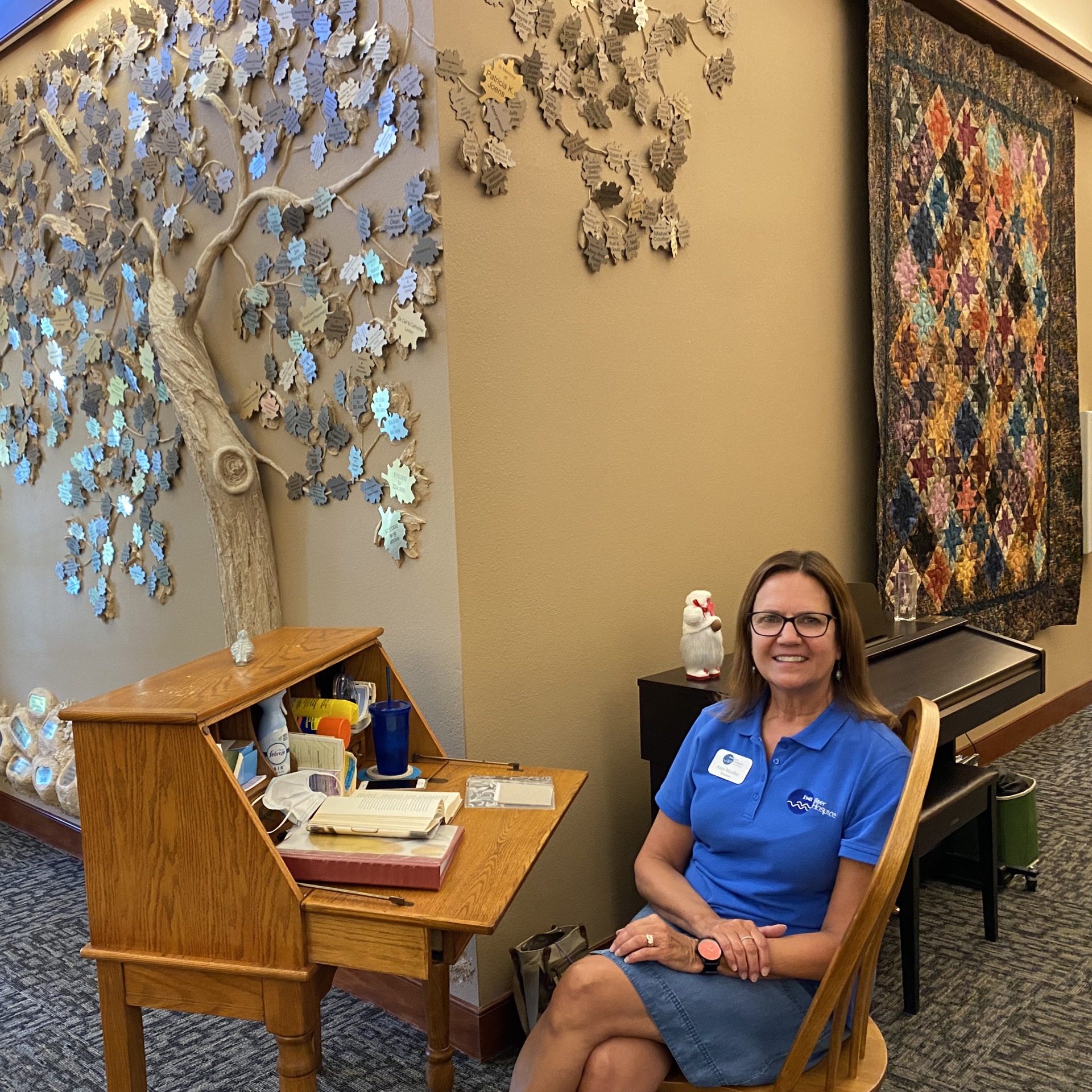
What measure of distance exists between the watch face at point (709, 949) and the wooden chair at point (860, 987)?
14 cm

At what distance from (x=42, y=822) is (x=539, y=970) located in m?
2.30

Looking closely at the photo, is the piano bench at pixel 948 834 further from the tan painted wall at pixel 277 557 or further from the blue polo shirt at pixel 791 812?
the tan painted wall at pixel 277 557

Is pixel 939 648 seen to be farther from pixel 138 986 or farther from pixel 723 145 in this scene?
pixel 138 986

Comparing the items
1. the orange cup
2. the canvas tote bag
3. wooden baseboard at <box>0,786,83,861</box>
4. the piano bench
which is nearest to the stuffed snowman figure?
the piano bench

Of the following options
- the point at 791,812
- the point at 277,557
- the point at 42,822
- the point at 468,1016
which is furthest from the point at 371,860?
the point at 42,822

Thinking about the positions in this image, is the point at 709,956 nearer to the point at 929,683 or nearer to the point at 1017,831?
the point at 929,683

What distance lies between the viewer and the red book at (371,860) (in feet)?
4.97

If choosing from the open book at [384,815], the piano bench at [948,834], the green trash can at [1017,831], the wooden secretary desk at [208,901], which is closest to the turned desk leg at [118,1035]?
the wooden secretary desk at [208,901]

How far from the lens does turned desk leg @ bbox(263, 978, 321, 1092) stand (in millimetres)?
1468

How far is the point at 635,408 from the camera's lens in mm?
2598

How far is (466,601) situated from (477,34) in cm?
119

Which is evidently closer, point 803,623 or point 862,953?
point 862,953

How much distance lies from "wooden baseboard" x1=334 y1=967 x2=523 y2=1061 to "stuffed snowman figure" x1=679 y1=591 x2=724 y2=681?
0.83m

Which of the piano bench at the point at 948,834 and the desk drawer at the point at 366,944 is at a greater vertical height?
the desk drawer at the point at 366,944
